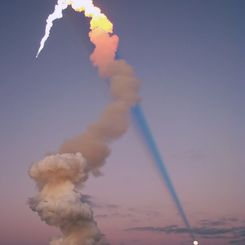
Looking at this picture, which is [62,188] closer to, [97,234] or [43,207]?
[43,207]

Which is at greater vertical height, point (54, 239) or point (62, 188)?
point (62, 188)

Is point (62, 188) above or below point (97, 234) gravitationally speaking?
above

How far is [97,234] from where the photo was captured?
107 metres

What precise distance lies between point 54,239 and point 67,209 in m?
10.5

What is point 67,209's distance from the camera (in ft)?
333

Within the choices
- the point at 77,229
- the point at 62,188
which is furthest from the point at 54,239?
the point at 62,188

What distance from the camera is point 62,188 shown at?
338 feet

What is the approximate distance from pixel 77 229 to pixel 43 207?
33.3ft

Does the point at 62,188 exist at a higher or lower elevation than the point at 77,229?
higher

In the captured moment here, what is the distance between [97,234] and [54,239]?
411 inches

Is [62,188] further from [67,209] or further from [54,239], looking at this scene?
[54,239]

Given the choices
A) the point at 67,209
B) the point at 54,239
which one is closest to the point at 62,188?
the point at 67,209

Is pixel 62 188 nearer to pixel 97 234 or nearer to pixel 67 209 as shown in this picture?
pixel 67 209

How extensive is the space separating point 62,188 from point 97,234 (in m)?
14.5
